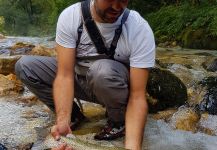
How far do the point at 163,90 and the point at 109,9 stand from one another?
2371mm

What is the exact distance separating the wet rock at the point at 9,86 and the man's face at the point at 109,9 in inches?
126

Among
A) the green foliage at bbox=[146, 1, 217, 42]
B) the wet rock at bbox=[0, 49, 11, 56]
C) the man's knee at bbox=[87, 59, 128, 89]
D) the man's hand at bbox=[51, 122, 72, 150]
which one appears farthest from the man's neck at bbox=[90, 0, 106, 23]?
the green foliage at bbox=[146, 1, 217, 42]

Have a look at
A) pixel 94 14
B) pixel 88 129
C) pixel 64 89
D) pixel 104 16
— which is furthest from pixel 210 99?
pixel 64 89

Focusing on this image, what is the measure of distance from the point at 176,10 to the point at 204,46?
4718 mm

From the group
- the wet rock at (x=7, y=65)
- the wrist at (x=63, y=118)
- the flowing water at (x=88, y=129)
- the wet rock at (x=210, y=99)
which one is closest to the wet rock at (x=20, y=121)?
the flowing water at (x=88, y=129)

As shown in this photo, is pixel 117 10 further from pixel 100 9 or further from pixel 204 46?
pixel 204 46

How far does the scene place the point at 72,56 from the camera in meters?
3.60

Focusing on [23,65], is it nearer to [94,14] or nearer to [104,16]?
[94,14]

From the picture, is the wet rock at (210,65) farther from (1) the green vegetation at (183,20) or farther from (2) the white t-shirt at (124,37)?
(2) the white t-shirt at (124,37)

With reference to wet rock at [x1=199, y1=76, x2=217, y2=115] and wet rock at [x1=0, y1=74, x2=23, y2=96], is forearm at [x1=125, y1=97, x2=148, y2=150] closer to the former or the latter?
wet rock at [x1=199, y1=76, x2=217, y2=115]

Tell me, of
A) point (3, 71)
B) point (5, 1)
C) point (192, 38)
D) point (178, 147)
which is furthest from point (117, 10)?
point (5, 1)

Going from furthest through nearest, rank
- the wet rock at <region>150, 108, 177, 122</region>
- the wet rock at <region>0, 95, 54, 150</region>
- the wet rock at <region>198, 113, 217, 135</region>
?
the wet rock at <region>150, 108, 177, 122</region>, the wet rock at <region>198, 113, 217, 135</region>, the wet rock at <region>0, 95, 54, 150</region>

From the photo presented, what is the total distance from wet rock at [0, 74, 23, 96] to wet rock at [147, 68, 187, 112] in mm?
2143

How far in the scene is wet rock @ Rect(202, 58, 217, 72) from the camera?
28.0 feet
